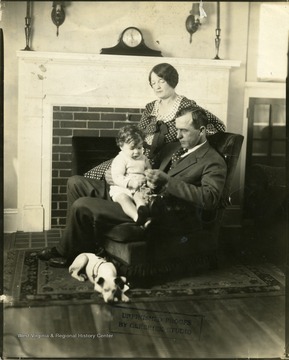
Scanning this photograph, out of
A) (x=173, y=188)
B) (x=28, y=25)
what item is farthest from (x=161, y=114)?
(x=28, y=25)

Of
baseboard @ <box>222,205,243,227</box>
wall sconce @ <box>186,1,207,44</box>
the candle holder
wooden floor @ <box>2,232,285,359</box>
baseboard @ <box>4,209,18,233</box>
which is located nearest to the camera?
wooden floor @ <box>2,232,285,359</box>

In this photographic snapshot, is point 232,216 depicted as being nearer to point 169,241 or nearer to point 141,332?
point 169,241

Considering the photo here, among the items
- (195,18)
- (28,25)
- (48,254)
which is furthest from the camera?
(48,254)

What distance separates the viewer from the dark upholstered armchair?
279cm

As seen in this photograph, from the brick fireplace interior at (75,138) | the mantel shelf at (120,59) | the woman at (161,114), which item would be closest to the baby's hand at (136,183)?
the woman at (161,114)

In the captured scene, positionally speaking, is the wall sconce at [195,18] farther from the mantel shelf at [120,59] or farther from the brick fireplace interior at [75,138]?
the brick fireplace interior at [75,138]

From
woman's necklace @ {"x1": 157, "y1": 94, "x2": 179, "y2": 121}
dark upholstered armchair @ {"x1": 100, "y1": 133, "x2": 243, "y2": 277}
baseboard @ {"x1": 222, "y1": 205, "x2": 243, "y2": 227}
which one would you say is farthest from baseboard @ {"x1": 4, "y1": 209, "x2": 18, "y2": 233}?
baseboard @ {"x1": 222, "y1": 205, "x2": 243, "y2": 227}

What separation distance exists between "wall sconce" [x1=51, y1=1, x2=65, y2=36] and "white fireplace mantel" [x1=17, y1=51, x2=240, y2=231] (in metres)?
0.22

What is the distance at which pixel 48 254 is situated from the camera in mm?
3041

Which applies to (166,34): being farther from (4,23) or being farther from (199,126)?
(4,23)

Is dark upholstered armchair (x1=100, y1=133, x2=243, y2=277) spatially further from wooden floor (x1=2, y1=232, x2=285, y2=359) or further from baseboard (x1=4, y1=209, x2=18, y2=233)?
baseboard (x1=4, y1=209, x2=18, y2=233)

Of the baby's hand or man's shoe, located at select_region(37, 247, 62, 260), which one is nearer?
the baby's hand

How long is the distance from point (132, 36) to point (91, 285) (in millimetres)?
1600

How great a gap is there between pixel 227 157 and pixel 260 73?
0.59m
